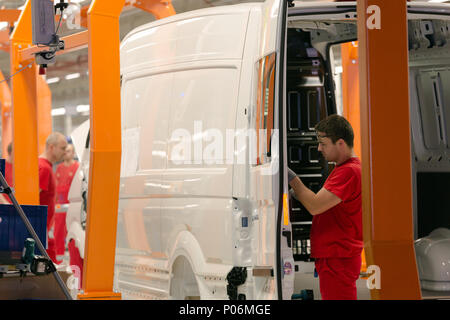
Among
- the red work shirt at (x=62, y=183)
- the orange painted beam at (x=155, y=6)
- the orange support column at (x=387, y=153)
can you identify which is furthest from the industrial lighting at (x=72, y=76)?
the orange support column at (x=387, y=153)

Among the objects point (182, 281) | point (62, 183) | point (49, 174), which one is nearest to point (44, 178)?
point (49, 174)

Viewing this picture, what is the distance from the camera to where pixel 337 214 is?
16.7ft

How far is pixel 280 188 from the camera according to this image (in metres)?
4.52

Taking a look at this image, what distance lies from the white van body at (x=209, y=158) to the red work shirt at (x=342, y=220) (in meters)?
0.22

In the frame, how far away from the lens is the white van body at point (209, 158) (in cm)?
464

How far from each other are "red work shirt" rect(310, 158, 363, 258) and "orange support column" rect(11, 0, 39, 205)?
3.92m

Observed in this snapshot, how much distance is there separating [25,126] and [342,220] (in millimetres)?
4144

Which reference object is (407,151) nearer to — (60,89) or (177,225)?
(177,225)

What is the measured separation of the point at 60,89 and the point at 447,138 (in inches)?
916

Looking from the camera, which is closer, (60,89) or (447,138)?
(447,138)

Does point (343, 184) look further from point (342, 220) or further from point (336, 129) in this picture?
point (336, 129)

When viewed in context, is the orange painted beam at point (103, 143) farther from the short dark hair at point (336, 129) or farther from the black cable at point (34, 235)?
the short dark hair at point (336, 129)

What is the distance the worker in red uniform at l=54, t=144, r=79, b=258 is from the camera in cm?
1183
